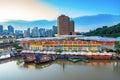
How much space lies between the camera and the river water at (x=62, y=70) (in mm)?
5023

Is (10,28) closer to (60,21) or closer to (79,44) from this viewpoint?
(60,21)

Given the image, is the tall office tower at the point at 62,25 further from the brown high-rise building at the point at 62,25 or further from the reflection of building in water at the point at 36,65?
the reflection of building in water at the point at 36,65

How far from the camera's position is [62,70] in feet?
19.1

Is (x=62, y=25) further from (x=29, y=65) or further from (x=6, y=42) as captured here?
(x=29, y=65)

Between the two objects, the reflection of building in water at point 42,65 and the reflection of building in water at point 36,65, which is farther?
the reflection of building in water at point 36,65

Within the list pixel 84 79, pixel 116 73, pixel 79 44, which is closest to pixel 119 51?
pixel 79 44

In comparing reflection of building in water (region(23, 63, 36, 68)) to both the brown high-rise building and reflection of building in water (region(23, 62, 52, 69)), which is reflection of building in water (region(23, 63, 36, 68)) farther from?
the brown high-rise building

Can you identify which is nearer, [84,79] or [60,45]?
[84,79]

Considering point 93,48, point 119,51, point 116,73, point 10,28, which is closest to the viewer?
point 116,73

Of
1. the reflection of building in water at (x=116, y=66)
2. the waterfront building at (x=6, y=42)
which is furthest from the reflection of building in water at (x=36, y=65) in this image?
the waterfront building at (x=6, y=42)

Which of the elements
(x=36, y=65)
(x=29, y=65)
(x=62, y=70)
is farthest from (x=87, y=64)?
(x=29, y=65)

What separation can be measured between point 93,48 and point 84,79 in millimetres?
3804

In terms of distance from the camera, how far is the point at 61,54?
25.3 feet

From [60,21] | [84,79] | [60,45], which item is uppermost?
[60,21]
